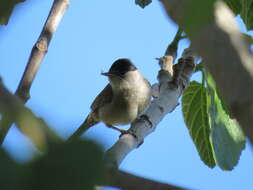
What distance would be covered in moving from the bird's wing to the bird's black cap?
0.31 m

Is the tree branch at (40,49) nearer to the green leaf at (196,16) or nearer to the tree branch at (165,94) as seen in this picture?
the tree branch at (165,94)

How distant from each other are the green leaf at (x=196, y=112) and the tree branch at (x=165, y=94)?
59cm

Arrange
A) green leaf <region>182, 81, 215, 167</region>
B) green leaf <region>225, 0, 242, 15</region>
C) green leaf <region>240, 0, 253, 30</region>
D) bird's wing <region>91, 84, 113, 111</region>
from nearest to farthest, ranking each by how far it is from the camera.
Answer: green leaf <region>240, 0, 253, 30</region> < green leaf <region>225, 0, 242, 15</region> < green leaf <region>182, 81, 215, 167</region> < bird's wing <region>91, 84, 113, 111</region>

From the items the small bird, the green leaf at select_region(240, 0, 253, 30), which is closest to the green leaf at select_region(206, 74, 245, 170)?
the green leaf at select_region(240, 0, 253, 30)

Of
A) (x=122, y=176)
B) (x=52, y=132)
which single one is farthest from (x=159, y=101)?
(x=52, y=132)

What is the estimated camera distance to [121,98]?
5.27 metres

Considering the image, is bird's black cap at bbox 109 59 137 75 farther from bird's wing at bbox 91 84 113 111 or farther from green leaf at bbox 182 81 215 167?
green leaf at bbox 182 81 215 167

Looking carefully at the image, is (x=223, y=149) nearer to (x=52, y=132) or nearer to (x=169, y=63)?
(x=169, y=63)

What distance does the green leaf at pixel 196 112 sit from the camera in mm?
3580

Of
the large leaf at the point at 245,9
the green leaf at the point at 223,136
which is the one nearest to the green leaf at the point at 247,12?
the large leaf at the point at 245,9

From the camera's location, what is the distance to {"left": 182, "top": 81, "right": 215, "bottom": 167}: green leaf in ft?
11.7

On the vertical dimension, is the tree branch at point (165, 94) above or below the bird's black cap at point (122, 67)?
above

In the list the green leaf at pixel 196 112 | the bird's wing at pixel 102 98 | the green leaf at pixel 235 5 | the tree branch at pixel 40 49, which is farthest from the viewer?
the bird's wing at pixel 102 98

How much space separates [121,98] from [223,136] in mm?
2481
